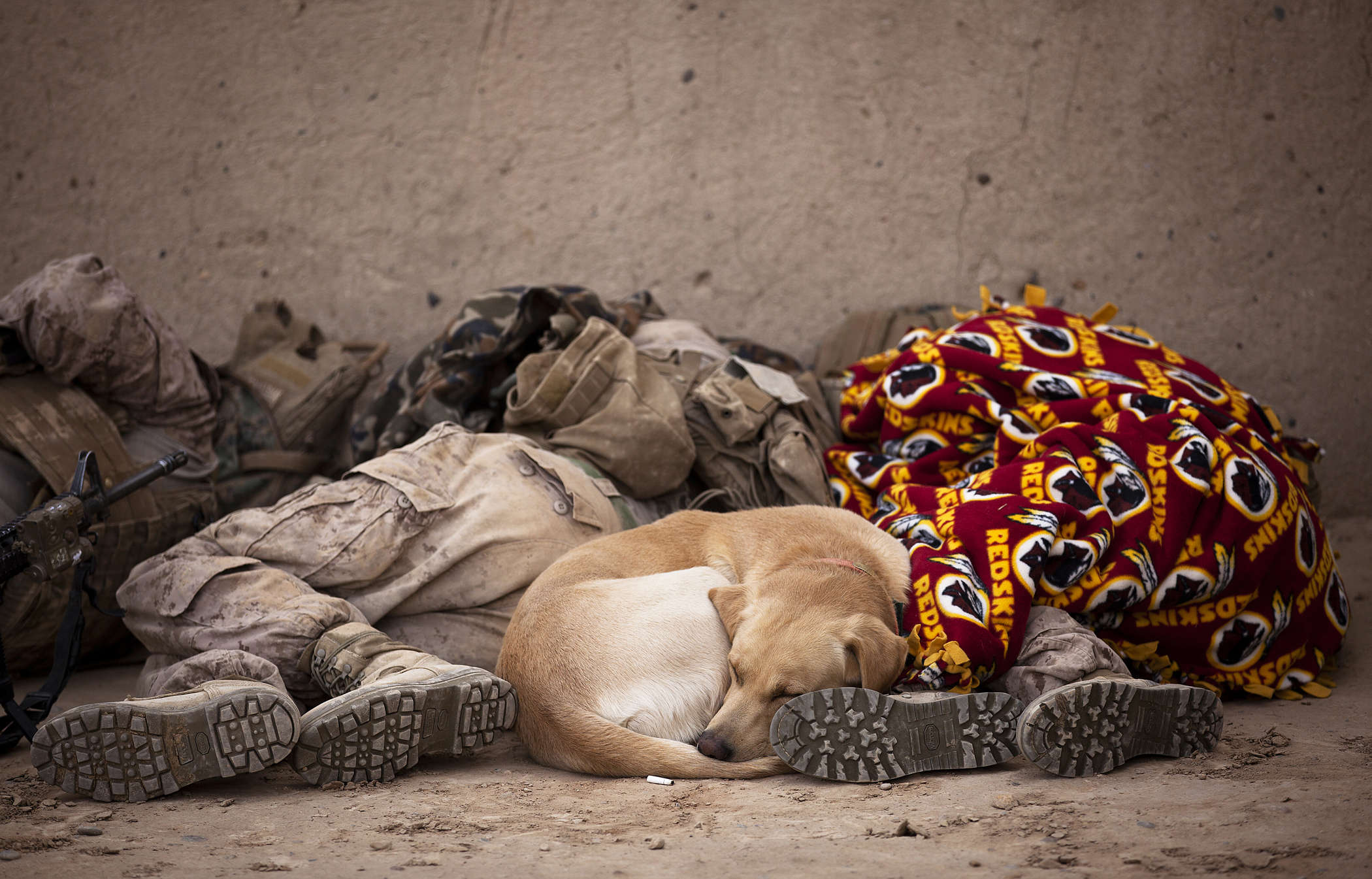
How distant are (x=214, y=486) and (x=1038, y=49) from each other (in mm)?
4035

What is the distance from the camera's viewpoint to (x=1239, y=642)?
2.95 m

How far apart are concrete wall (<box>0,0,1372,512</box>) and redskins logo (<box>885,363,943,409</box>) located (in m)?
1.36

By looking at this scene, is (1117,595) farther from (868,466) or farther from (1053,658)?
(868,466)

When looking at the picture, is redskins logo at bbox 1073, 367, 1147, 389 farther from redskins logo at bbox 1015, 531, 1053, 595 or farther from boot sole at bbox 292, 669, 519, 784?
boot sole at bbox 292, 669, 519, 784

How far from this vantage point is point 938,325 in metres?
4.57

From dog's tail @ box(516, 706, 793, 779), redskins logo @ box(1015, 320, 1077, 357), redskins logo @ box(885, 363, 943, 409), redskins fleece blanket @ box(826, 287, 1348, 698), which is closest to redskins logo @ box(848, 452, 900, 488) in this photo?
redskins fleece blanket @ box(826, 287, 1348, 698)

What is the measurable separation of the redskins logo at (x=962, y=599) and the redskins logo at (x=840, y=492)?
0.97 m

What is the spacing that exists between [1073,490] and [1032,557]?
0.32 metres

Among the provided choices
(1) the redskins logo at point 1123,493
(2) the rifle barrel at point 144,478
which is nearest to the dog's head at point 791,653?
(1) the redskins logo at point 1123,493

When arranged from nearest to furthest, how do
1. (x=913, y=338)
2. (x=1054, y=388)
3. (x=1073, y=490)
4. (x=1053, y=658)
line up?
(x=1053, y=658) < (x=1073, y=490) < (x=1054, y=388) < (x=913, y=338)

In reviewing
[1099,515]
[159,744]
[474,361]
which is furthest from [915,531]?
[159,744]

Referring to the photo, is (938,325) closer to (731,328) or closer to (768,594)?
(731,328)

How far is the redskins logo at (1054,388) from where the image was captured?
3.38 meters

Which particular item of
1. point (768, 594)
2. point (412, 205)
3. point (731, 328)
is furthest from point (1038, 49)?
point (768, 594)
